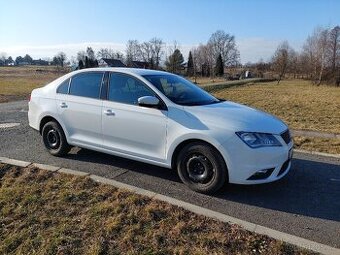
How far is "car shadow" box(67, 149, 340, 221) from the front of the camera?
4312 millimetres

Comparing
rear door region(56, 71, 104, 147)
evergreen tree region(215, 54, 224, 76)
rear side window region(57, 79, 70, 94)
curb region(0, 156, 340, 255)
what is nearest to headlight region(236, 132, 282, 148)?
curb region(0, 156, 340, 255)

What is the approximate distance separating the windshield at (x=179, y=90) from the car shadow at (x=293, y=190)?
1.15m

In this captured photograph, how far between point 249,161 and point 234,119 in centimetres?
58

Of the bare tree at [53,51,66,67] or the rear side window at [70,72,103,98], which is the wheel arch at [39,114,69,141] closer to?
the rear side window at [70,72,103,98]

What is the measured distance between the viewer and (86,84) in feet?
19.0

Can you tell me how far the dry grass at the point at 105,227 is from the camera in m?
3.31

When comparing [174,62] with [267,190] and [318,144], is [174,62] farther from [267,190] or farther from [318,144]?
[267,190]

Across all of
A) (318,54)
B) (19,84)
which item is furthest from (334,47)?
(19,84)

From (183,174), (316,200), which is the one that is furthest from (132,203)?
(316,200)

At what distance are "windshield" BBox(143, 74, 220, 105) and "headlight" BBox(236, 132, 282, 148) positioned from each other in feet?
3.39

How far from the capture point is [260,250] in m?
3.29

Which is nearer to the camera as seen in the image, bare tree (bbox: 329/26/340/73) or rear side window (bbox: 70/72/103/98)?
rear side window (bbox: 70/72/103/98)

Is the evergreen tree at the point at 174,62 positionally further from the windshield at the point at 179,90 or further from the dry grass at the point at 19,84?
the windshield at the point at 179,90

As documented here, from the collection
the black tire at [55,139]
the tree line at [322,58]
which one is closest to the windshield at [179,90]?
the black tire at [55,139]
